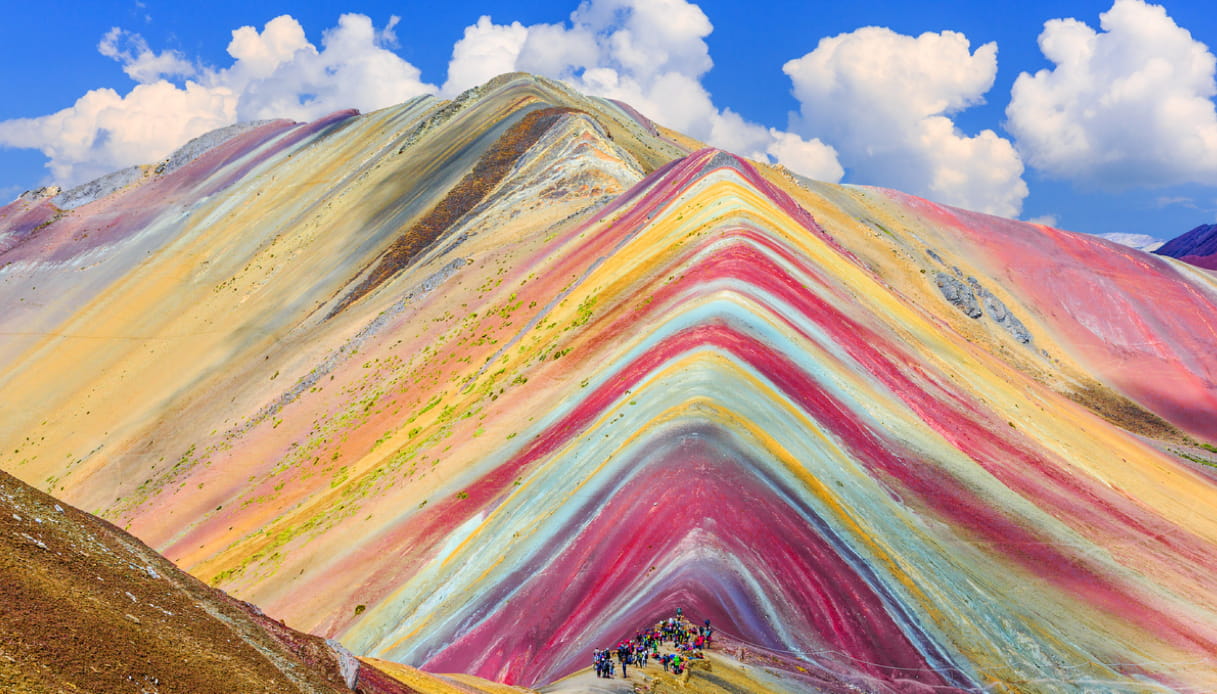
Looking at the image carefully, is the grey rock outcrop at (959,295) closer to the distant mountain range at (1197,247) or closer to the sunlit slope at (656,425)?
the sunlit slope at (656,425)

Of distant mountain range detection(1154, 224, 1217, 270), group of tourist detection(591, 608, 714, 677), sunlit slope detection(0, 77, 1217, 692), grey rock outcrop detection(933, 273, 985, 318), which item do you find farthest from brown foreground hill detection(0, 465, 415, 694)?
distant mountain range detection(1154, 224, 1217, 270)

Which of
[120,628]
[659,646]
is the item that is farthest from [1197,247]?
[120,628]

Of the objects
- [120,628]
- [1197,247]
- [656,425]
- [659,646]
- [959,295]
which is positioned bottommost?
[120,628]

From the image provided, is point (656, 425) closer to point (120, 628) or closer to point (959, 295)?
point (120, 628)

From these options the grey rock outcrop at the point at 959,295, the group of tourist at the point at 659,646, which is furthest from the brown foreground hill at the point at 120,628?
Result: the grey rock outcrop at the point at 959,295

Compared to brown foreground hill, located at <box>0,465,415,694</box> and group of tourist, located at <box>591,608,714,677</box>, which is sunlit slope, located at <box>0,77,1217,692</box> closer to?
group of tourist, located at <box>591,608,714,677</box>

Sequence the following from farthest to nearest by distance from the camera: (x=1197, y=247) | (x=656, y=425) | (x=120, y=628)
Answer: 1. (x=1197, y=247)
2. (x=656, y=425)
3. (x=120, y=628)

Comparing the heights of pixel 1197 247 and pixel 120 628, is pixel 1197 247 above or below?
above

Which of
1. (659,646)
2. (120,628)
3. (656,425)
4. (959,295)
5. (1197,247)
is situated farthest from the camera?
(1197,247)

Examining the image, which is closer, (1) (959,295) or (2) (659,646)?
(2) (659,646)
